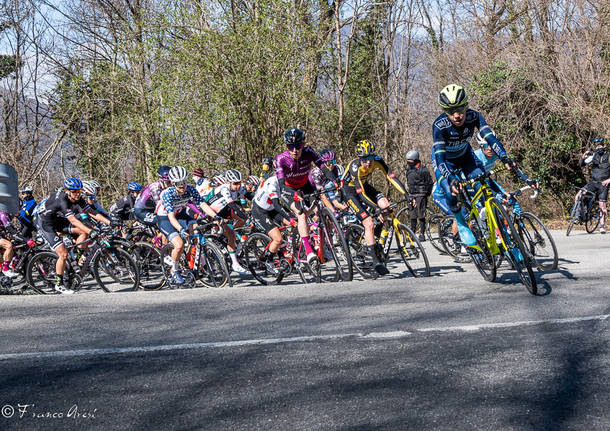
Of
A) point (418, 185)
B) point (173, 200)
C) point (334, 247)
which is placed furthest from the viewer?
point (418, 185)

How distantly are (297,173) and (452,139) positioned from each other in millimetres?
2702

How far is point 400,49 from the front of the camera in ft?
94.5

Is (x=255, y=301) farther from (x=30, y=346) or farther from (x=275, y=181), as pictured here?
(x=275, y=181)

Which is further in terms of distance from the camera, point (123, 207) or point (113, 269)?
point (123, 207)

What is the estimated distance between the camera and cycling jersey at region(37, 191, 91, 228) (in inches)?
437

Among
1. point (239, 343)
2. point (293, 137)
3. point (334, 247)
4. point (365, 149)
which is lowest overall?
point (239, 343)

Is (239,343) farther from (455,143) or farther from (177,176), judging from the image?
(177,176)

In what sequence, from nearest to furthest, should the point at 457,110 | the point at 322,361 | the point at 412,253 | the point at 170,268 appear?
the point at 322,361 → the point at 457,110 → the point at 412,253 → the point at 170,268

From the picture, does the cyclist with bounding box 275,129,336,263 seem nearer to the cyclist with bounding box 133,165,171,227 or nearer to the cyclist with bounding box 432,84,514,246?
the cyclist with bounding box 432,84,514,246

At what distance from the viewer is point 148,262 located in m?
11.5

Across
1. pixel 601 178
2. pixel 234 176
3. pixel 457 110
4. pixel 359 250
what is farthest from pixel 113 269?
pixel 601 178

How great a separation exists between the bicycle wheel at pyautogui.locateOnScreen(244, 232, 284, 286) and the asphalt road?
269 centimetres

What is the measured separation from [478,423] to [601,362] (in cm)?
143

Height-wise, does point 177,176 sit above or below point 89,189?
above
